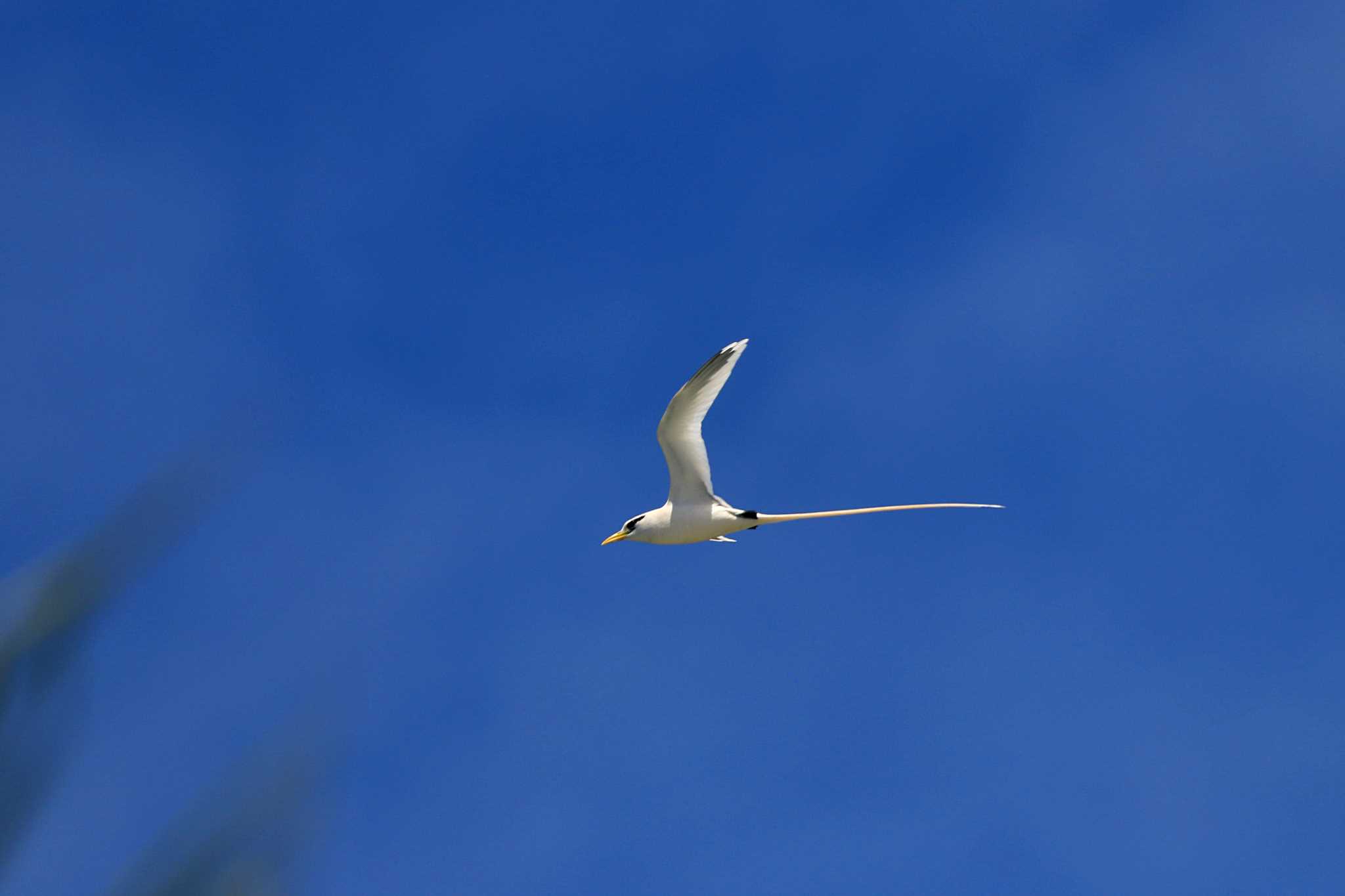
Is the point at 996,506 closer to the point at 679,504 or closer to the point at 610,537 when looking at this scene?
the point at 679,504

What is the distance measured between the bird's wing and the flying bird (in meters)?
0.01

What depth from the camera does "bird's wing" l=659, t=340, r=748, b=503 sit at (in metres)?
24.8

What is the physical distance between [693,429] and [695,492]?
4.98 feet

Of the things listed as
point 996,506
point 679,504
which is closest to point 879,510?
point 996,506

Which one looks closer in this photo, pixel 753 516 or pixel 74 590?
pixel 74 590

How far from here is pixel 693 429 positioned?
2556 centimetres

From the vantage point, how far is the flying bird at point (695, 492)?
2497cm

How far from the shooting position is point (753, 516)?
2570 cm

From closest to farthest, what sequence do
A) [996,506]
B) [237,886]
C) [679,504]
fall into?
[237,886], [996,506], [679,504]

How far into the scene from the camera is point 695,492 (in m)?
26.3

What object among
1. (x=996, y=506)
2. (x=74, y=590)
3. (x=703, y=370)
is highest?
(x=703, y=370)

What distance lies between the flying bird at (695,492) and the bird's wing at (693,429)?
0.01m

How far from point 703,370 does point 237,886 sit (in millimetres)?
21876

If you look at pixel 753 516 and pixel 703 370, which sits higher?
pixel 703 370
